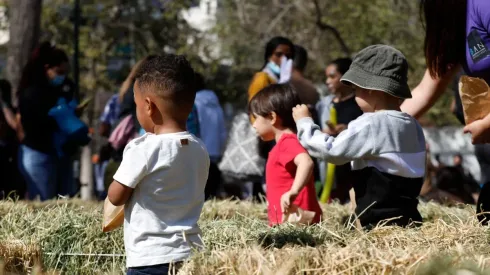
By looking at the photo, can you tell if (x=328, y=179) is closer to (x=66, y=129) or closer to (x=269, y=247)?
(x=66, y=129)

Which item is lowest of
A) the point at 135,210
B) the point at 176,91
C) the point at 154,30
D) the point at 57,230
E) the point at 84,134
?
the point at 154,30

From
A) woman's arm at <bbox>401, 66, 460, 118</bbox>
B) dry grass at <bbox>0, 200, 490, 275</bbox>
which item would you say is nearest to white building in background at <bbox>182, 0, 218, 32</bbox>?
woman's arm at <bbox>401, 66, 460, 118</bbox>

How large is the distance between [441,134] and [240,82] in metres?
5.54

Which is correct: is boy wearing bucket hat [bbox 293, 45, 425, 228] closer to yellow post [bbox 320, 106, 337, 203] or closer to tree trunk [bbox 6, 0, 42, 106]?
yellow post [bbox 320, 106, 337, 203]

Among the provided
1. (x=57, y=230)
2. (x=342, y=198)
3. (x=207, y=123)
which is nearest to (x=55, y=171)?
(x=207, y=123)

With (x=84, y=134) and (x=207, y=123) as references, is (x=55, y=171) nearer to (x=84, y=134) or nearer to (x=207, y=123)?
(x=84, y=134)

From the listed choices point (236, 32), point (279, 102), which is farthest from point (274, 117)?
point (236, 32)

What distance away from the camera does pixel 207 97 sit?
8.62 meters

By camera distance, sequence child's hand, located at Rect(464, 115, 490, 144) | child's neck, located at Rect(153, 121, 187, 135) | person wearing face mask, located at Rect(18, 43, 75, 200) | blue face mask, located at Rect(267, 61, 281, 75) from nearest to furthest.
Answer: child's neck, located at Rect(153, 121, 187, 135) < child's hand, located at Rect(464, 115, 490, 144) < person wearing face mask, located at Rect(18, 43, 75, 200) < blue face mask, located at Rect(267, 61, 281, 75)

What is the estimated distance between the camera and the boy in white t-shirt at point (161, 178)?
3.75 meters

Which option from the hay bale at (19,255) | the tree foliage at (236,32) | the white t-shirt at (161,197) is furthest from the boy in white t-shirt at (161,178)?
the tree foliage at (236,32)

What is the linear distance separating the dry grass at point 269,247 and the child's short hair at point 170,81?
0.62 metres

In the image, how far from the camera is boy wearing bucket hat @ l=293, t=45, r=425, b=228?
4.66 m

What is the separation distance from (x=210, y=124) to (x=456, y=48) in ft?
12.9
